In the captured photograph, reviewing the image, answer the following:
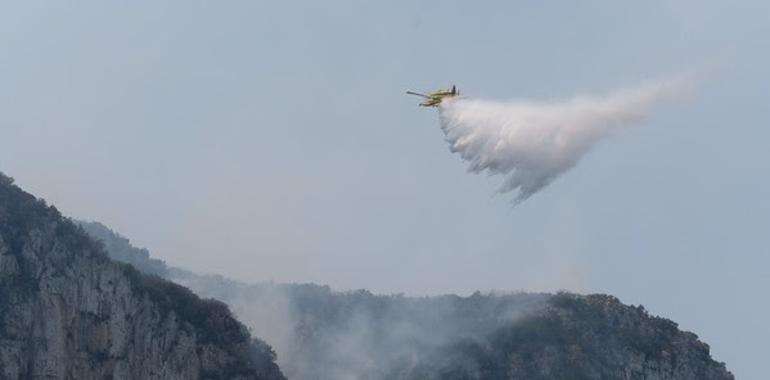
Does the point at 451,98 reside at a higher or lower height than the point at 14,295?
higher

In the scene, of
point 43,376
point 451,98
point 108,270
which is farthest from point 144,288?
point 451,98

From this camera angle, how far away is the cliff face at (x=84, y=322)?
619 ft

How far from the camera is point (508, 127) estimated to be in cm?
16212

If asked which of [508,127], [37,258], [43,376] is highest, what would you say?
[508,127]

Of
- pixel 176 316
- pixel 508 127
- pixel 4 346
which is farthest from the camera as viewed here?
pixel 176 316

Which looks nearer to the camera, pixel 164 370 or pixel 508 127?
pixel 508 127

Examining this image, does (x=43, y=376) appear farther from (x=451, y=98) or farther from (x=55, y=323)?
(x=451, y=98)

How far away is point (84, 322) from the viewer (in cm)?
19325

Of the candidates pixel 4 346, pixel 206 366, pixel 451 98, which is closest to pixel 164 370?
pixel 206 366

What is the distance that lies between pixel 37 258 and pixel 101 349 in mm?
13379

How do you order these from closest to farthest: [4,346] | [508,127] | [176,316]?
[508,127] → [4,346] → [176,316]

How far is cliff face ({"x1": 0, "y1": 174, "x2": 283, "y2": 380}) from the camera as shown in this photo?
188625 millimetres

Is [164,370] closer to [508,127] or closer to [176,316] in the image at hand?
[176,316]

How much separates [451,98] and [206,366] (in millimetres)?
51727
